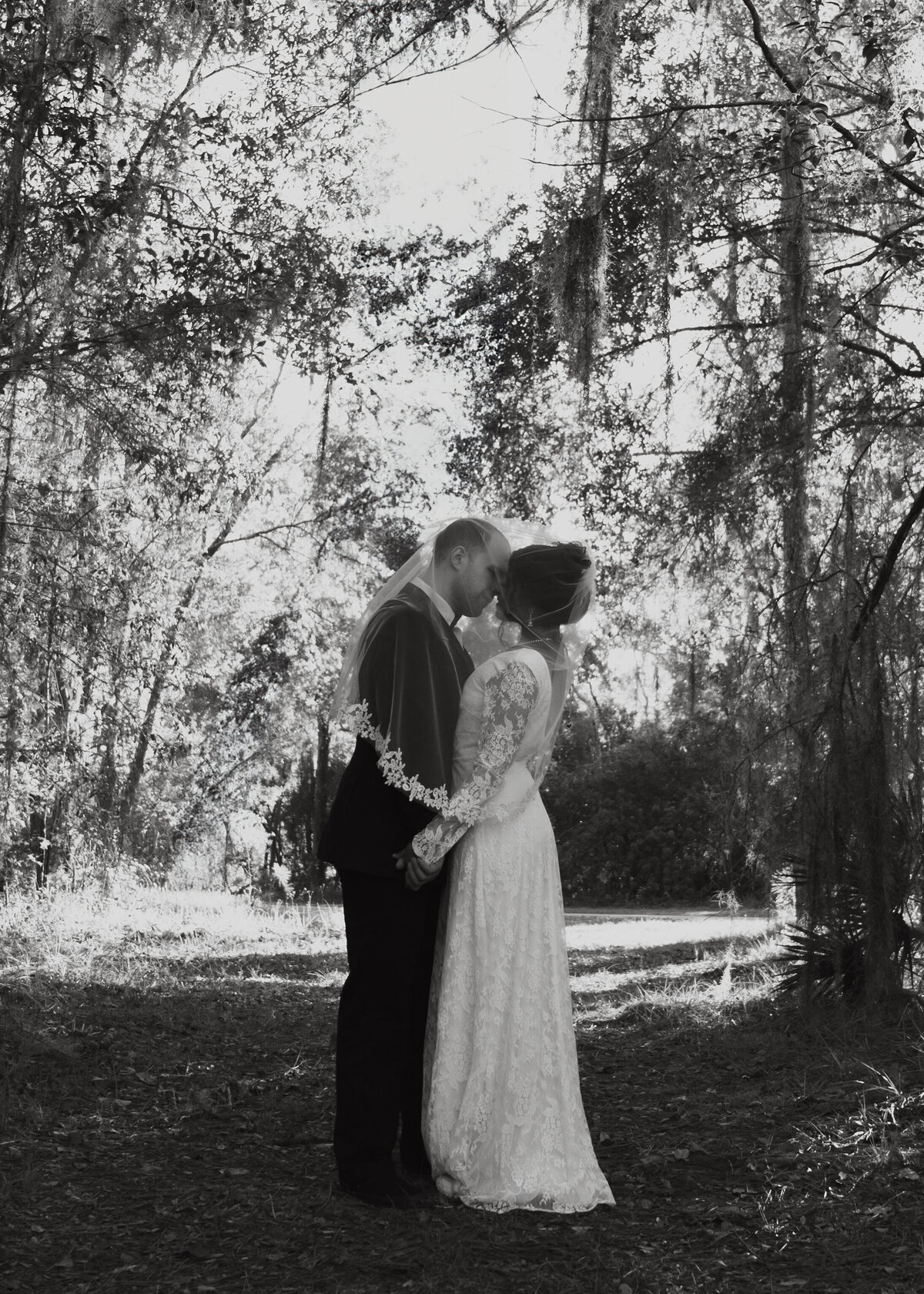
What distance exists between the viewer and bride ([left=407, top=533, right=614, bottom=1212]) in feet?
12.1

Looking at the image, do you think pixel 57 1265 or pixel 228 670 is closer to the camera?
pixel 57 1265

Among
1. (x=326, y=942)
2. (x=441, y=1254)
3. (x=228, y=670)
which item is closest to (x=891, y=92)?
(x=441, y=1254)

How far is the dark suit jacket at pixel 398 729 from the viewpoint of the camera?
12.3ft

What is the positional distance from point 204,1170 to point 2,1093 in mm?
1216

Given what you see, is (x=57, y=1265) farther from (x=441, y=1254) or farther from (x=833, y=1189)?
(x=833, y=1189)

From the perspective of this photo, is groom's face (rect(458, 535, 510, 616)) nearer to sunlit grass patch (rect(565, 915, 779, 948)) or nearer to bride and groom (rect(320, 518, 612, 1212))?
bride and groom (rect(320, 518, 612, 1212))

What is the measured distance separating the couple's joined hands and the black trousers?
0.11 feet

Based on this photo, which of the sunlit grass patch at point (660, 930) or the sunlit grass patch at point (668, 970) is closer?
the sunlit grass patch at point (668, 970)

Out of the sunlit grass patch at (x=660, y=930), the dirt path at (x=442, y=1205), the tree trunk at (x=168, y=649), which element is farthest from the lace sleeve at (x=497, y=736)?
the sunlit grass patch at (x=660, y=930)

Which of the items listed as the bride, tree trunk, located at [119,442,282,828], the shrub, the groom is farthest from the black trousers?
the shrub

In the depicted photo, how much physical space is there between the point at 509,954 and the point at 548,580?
3.75 feet

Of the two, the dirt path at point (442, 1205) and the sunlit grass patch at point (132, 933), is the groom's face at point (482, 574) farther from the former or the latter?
the sunlit grass patch at point (132, 933)

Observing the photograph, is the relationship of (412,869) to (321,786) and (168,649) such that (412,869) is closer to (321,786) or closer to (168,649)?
(168,649)

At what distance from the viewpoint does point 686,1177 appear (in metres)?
4.05
